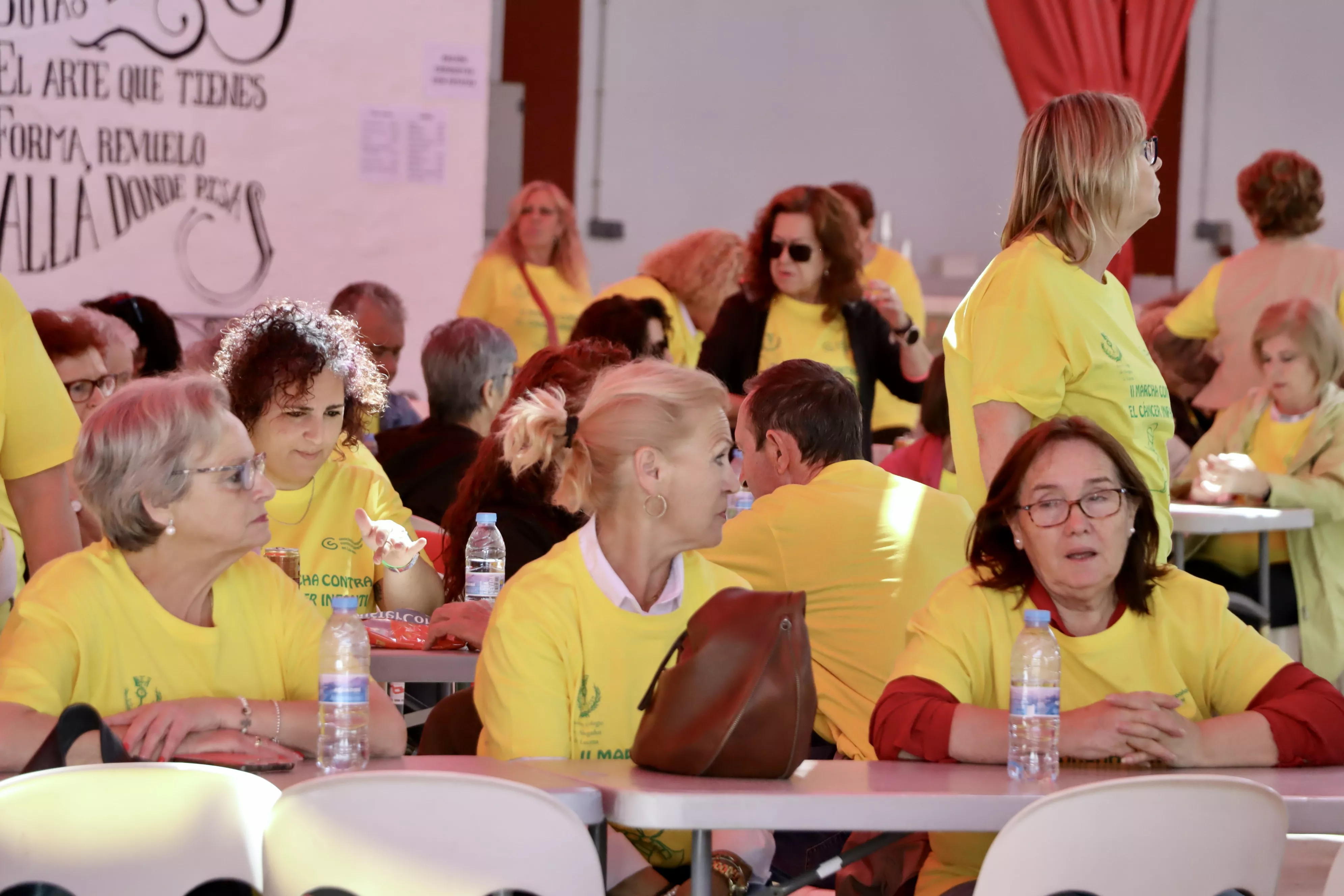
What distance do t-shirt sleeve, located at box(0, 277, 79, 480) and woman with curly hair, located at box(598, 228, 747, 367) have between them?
323 centimetres

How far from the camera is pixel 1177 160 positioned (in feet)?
29.7

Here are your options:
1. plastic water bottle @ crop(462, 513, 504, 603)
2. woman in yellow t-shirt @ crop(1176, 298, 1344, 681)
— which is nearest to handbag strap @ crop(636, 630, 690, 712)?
plastic water bottle @ crop(462, 513, 504, 603)

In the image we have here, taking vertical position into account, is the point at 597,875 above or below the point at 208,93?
below

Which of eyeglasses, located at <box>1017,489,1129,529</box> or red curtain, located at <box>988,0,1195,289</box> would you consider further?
red curtain, located at <box>988,0,1195,289</box>

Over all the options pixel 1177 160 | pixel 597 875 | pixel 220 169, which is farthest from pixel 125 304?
pixel 1177 160

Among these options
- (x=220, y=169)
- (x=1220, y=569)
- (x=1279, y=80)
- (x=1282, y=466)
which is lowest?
(x=1220, y=569)

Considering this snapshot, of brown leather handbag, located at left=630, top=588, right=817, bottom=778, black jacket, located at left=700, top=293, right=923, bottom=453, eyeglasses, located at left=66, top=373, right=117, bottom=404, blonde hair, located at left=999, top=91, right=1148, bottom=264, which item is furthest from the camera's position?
black jacket, located at left=700, top=293, right=923, bottom=453

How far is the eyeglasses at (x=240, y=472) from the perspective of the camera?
2.48m

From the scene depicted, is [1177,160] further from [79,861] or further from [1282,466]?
[79,861]

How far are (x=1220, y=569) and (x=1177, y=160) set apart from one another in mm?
4303

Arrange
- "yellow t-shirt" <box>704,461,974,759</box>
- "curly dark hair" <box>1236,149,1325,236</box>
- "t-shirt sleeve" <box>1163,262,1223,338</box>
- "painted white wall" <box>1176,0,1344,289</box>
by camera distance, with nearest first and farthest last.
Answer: "yellow t-shirt" <box>704,461,974,759</box>, "curly dark hair" <box>1236,149,1325,236</box>, "t-shirt sleeve" <box>1163,262,1223,338</box>, "painted white wall" <box>1176,0,1344,289</box>

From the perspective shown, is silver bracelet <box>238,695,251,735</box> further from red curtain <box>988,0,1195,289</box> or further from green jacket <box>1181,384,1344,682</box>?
red curtain <box>988,0,1195,289</box>

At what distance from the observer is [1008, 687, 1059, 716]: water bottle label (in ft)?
7.48

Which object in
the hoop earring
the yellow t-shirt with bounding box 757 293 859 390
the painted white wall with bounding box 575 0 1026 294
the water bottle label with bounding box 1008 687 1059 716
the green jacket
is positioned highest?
the painted white wall with bounding box 575 0 1026 294
